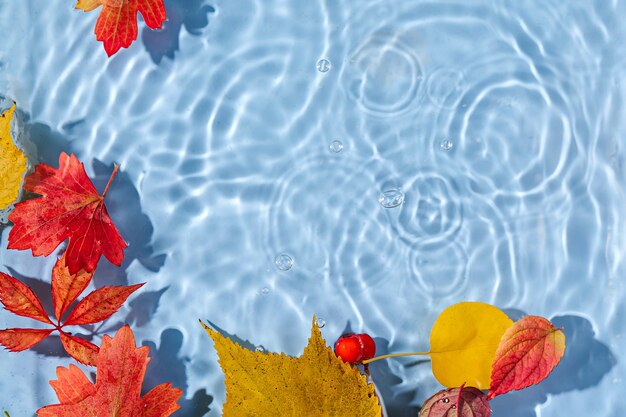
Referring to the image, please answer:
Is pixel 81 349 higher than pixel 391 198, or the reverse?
pixel 391 198

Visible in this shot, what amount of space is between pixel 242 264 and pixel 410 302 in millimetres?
332

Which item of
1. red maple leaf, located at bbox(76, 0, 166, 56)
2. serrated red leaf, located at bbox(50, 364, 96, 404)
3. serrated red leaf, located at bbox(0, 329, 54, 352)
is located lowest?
serrated red leaf, located at bbox(50, 364, 96, 404)

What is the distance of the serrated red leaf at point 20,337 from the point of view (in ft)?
4.08

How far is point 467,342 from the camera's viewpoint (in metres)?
1.20

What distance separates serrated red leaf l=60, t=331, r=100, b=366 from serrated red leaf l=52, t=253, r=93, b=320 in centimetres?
5

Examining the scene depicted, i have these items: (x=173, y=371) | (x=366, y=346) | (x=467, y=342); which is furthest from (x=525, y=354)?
(x=173, y=371)

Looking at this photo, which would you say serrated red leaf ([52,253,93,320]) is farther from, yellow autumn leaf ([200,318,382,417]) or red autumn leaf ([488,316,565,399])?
red autumn leaf ([488,316,565,399])

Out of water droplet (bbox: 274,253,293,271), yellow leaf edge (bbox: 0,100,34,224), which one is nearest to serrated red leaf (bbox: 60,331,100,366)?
yellow leaf edge (bbox: 0,100,34,224)

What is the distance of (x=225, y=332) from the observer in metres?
1.31

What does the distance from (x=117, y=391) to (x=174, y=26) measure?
2.32 feet

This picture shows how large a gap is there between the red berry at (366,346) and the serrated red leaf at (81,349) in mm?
485

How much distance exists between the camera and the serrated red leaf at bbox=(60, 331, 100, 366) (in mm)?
1245

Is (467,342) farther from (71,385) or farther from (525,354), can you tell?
(71,385)

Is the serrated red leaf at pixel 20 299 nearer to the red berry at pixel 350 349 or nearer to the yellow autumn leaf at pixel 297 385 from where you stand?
the yellow autumn leaf at pixel 297 385
